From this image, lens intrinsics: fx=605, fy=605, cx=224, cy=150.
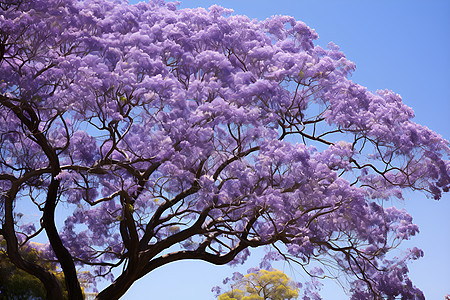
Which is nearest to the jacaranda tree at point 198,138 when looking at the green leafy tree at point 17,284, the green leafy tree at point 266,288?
the green leafy tree at point 17,284

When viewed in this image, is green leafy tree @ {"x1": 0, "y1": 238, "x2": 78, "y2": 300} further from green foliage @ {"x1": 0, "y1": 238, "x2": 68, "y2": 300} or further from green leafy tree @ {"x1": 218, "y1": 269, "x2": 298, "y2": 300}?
green leafy tree @ {"x1": 218, "y1": 269, "x2": 298, "y2": 300}

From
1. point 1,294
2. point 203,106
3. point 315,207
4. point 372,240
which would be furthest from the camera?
point 1,294

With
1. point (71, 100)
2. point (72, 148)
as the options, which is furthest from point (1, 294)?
point (71, 100)

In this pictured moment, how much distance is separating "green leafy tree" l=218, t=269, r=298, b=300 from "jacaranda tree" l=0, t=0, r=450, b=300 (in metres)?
5.04

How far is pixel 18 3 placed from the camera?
335 inches

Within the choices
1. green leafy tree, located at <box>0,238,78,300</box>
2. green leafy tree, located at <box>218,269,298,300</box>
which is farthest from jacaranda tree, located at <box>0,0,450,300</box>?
green leafy tree, located at <box>218,269,298,300</box>

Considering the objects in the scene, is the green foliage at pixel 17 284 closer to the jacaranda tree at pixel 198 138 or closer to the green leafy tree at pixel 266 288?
the jacaranda tree at pixel 198 138

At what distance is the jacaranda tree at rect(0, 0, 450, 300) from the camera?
8148 mm

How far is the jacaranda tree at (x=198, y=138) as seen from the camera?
26.7ft

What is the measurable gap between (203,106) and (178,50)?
1.35 m

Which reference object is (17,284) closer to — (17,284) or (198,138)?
(17,284)

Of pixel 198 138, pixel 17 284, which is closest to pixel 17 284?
pixel 17 284

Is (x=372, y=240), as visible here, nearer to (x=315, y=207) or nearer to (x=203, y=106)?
(x=315, y=207)

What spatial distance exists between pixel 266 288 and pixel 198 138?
8556 millimetres
